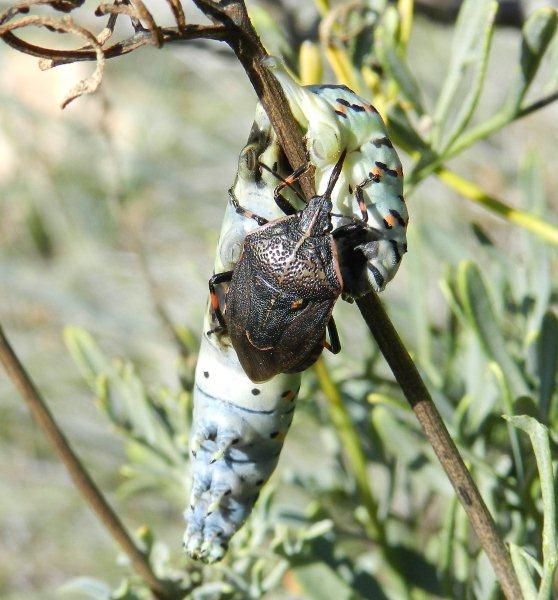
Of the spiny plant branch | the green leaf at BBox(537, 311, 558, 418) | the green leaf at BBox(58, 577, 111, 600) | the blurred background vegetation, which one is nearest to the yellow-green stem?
the blurred background vegetation

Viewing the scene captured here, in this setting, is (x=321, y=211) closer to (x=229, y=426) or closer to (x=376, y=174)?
(x=376, y=174)

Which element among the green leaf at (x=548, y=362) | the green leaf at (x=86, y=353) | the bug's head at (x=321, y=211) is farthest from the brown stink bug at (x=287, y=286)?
the green leaf at (x=86, y=353)

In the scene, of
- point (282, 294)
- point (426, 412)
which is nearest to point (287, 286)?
point (282, 294)

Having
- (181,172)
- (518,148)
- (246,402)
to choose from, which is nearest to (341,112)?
(246,402)

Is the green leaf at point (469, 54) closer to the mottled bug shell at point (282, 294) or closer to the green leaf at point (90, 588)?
the mottled bug shell at point (282, 294)

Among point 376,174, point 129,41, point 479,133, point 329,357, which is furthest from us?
point 329,357

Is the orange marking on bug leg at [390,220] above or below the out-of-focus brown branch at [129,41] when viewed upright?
below

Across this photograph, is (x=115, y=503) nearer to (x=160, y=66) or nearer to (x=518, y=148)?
(x=518, y=148)

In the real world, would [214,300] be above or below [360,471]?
above
